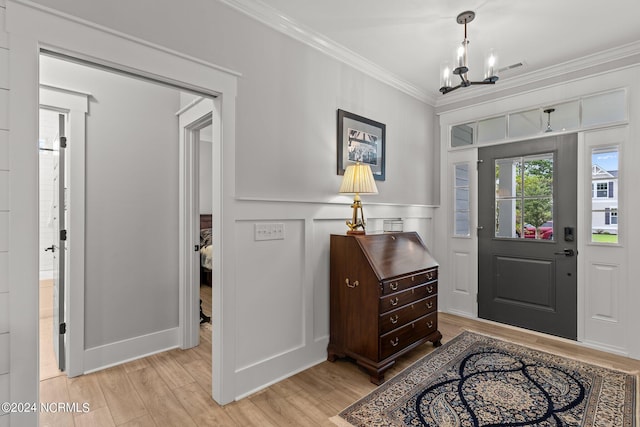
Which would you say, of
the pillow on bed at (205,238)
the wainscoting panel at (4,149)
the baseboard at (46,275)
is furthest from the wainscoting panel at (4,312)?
the baseboard at (46,275)

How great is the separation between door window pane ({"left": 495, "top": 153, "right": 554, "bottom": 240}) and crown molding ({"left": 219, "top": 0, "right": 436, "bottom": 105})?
4.53ft

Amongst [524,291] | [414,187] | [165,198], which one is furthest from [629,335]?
[165,198]

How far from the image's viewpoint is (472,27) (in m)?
2.48

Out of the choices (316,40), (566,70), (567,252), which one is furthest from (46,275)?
(566,70)

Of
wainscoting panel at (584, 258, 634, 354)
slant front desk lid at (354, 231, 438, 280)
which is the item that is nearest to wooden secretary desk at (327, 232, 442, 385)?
slant front desk lid at (354, 231, 438, 280)

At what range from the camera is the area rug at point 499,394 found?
1.90m

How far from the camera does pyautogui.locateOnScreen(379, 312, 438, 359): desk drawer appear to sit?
2379 millimetres

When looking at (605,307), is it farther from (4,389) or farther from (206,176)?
(206,176)

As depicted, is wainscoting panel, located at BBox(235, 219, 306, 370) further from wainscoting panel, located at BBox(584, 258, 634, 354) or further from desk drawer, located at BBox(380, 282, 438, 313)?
wainscoting panel, located at BBox(584, 258, 634, 354)

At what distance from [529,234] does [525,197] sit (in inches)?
15.2

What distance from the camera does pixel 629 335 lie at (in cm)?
278

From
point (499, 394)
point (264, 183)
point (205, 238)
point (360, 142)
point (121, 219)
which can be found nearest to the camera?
point (499, 394)

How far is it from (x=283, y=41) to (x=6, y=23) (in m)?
1.56

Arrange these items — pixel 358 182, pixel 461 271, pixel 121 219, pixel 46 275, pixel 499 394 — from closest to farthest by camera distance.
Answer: pixel 499 394 < pixel 358 182 < pixel 121 219 < pixel 461 271 < pixel 46 275
